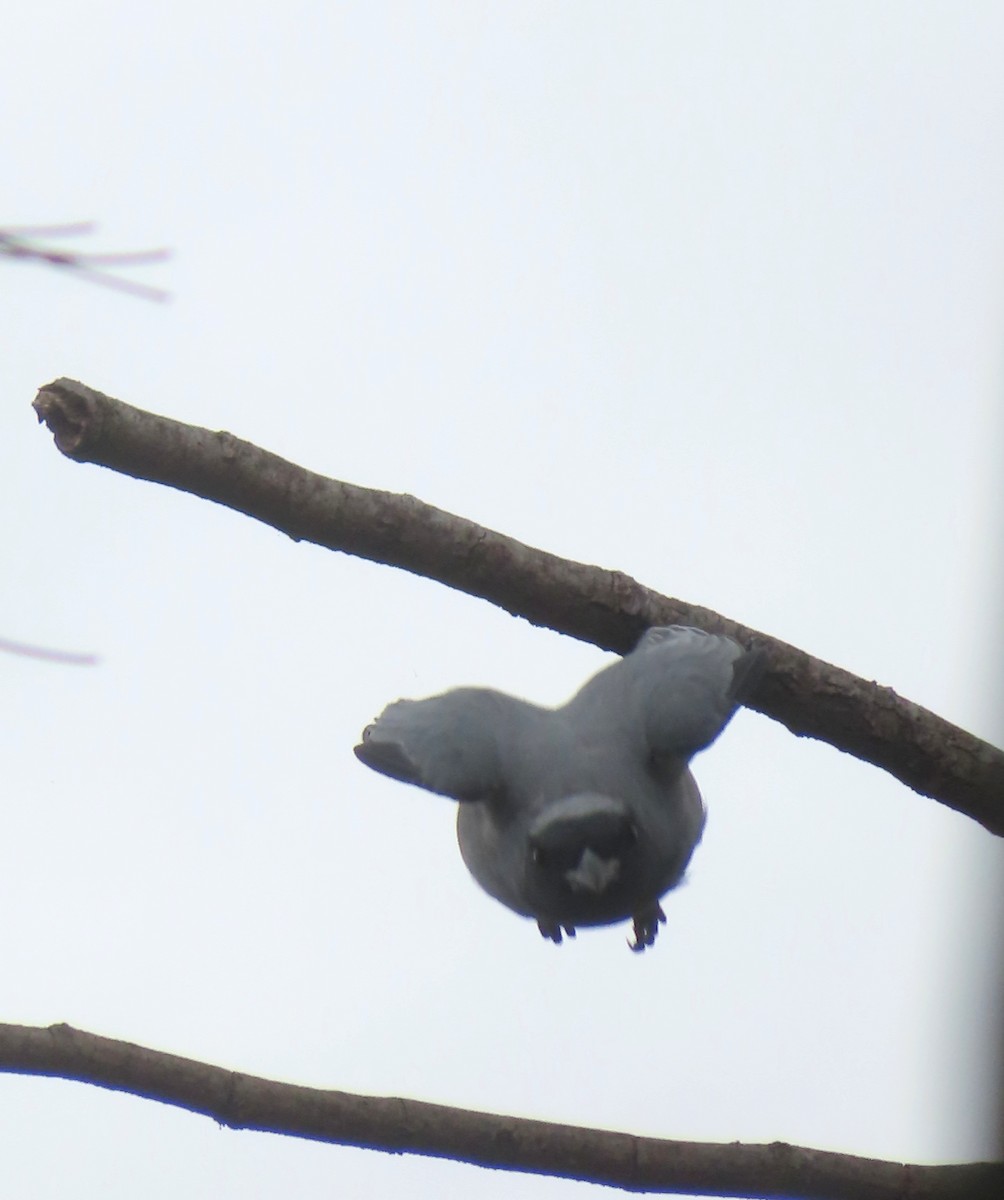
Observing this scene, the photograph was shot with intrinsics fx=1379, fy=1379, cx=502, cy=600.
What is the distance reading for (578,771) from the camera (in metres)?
2.53

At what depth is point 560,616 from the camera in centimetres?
317

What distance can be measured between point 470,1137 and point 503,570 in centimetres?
127

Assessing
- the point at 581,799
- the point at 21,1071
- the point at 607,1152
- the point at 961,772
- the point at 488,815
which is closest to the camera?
the point at 581,799

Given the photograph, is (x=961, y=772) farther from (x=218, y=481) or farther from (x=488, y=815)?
(x=218, y=481)

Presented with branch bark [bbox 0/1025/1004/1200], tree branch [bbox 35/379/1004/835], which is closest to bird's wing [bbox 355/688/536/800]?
tree branch [bbox 35/379/1004/835]

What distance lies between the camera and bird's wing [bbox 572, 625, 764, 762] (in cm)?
257

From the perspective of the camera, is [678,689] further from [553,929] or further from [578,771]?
[553,929]

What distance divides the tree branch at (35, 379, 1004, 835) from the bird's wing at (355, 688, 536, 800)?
0.46m

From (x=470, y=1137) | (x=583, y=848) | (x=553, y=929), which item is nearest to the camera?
(x=583, y=848)

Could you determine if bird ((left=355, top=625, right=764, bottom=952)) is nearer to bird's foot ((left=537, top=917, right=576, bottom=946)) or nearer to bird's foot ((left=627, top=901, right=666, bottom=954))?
bird's foot ((left=537, top=917, right=576, bottom=946))

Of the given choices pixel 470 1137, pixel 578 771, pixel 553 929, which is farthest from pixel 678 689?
pixel 470 1137

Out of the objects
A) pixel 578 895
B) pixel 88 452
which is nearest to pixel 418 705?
pixel 578 895

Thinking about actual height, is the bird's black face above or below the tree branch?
below

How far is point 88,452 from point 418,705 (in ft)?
2.68
